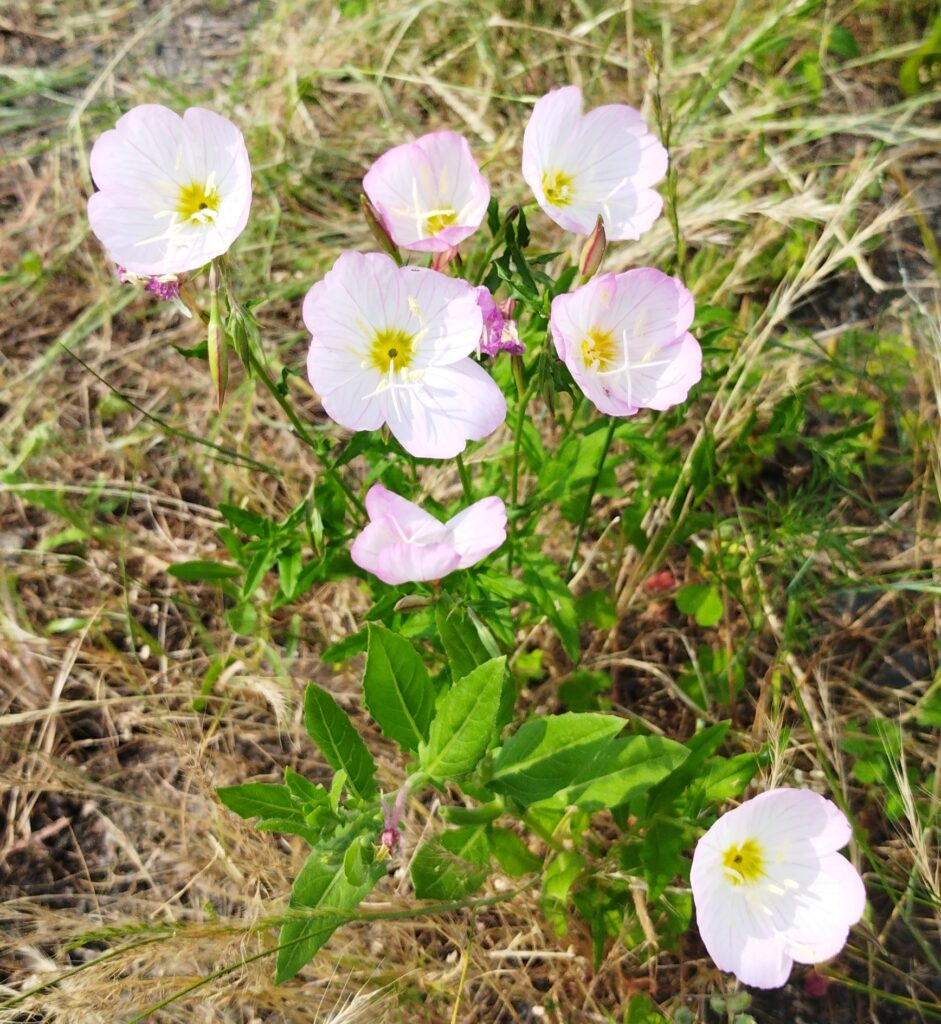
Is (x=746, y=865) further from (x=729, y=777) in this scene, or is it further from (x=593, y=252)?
(x=593, y=252)

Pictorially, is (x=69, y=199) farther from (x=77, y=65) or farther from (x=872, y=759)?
(x=872, y=759)

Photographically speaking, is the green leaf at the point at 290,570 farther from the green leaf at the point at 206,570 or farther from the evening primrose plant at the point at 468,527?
the green leaf at the point at 206,570

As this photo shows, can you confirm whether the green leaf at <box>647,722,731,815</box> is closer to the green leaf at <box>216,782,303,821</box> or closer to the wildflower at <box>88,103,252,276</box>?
the green leaf at <box>216,782,303,821</box>

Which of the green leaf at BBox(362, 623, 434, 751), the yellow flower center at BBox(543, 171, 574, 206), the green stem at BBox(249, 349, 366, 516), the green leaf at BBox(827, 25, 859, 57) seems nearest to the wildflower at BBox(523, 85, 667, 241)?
the yellow flower center at BBox(543, 171, 574, 206)

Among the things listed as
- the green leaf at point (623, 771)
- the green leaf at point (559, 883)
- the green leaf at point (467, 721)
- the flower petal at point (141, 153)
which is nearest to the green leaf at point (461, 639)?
the green leaf at point (467, 721)

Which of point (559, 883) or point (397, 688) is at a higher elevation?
point (397, 688)

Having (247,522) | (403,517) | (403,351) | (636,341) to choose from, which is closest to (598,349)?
(636,341)

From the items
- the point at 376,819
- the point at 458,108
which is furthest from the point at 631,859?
the point at 458,108
